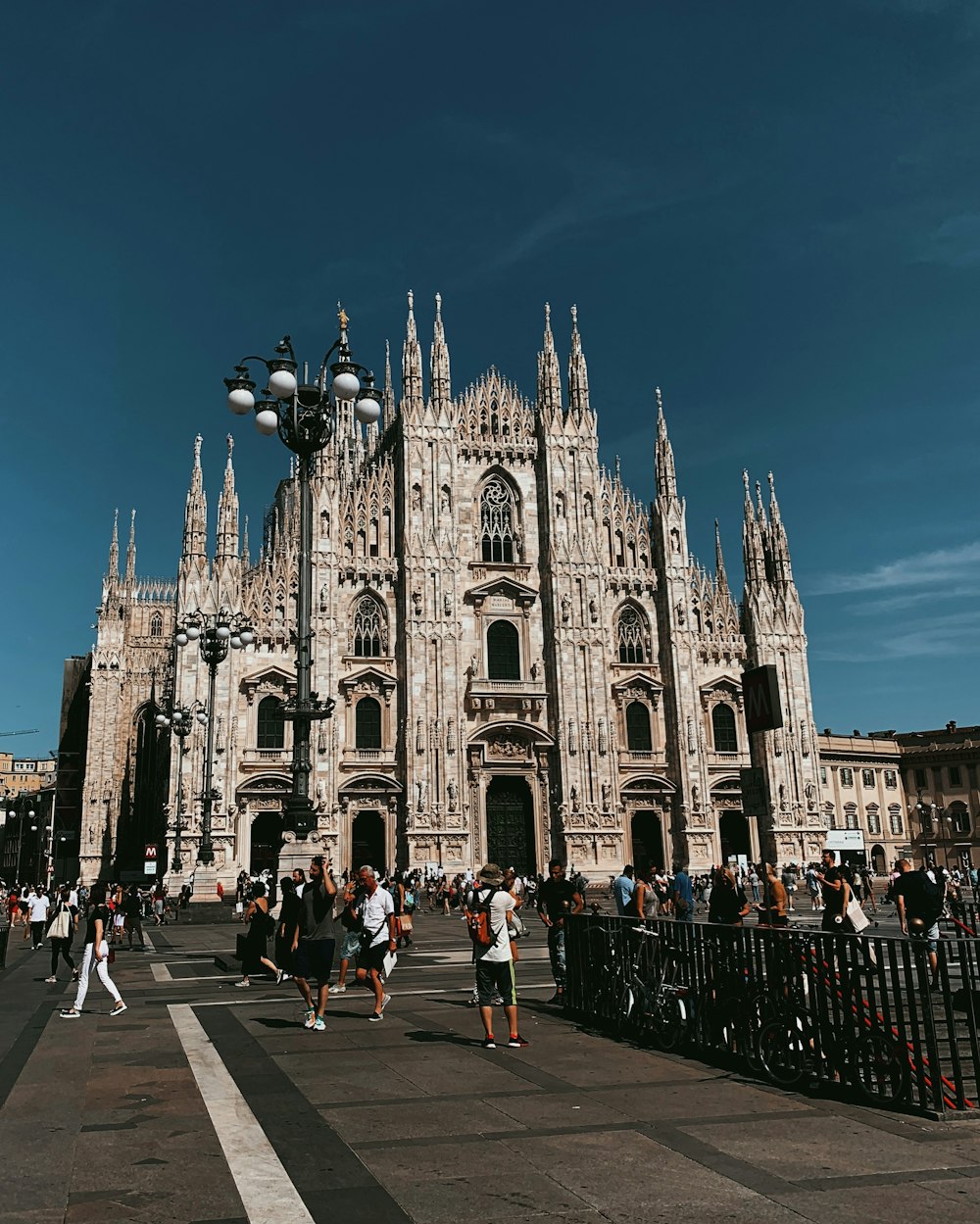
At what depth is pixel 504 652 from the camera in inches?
1820

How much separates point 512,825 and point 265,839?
10.2m

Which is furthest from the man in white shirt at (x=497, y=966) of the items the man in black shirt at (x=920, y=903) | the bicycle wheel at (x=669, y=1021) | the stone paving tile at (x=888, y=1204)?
the stone paving tile at (x=888, y=1204)

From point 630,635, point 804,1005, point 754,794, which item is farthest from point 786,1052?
point 630,635

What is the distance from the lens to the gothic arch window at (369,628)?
44.7 m

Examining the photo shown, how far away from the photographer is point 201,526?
4331 cm

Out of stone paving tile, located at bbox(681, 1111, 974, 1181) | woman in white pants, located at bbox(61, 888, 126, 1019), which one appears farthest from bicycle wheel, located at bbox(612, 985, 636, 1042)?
woman in white pants, located at bbox(61, 888, 126, 1019)

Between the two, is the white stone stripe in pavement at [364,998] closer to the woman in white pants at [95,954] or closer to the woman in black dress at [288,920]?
the woman in black dress at [288,920]

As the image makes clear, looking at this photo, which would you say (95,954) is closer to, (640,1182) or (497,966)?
(497,966)

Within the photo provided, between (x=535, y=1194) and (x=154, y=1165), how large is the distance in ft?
7.47

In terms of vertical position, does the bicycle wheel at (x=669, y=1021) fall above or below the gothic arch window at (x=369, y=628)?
below

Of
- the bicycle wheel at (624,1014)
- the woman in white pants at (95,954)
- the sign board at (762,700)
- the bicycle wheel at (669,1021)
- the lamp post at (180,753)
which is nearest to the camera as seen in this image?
the bicycle wheel at (669,1021)

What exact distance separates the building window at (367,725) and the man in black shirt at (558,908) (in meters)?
30.6

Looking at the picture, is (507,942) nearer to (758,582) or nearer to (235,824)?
(235,824)

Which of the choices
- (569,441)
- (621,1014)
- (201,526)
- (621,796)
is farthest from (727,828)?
(621,1014)
